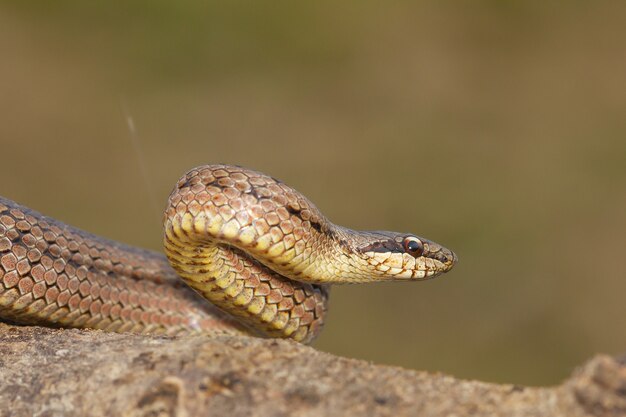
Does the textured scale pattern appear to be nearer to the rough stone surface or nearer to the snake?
the snake

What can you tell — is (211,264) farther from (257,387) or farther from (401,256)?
Result: (257,387)

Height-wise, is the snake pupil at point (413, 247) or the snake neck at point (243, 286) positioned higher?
the snake pupil at point (413, 247)

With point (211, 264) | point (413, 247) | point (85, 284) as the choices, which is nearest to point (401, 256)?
point (413, 247)

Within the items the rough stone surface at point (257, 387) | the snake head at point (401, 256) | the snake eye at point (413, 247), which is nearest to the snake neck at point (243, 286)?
the snake head at point (401, 256)

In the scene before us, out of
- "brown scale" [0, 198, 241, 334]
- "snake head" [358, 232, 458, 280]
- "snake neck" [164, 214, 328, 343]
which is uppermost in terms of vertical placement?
"snake head" [358, 232, 458, 280]

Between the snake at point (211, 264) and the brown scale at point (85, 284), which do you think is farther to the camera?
the brown scale at point (85, 284)

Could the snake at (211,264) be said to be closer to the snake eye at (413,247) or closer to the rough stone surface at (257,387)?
the snake eye at (413,247)

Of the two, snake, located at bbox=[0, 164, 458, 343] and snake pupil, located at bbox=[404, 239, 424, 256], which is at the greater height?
snake pupil, located at bbox=[404, 239, 424, 256]

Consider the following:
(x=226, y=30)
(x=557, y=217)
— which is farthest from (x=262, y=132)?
(x=557, y=217)

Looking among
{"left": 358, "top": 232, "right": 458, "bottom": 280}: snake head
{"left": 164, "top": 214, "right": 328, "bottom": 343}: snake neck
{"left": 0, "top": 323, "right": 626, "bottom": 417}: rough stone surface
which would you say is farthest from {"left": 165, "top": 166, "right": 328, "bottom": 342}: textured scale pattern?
{"left": 0, "top": 323, "right": 626, "bottom": 417}: rough stone surface
